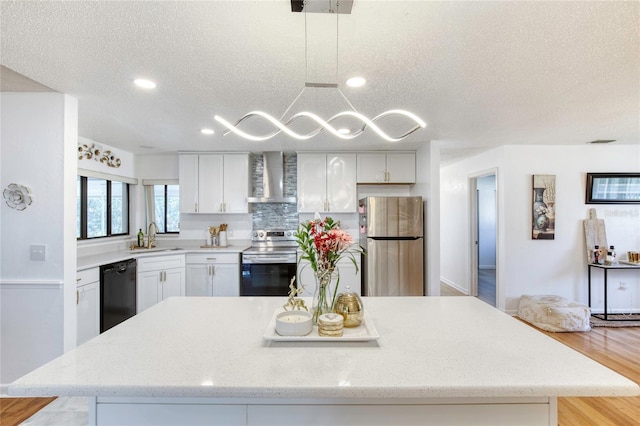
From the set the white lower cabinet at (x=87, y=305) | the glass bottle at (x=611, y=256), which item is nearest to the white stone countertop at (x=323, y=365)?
the white lower cabinet at (x=87, y=305)

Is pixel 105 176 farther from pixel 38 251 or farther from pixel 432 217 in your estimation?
pixel 432 217

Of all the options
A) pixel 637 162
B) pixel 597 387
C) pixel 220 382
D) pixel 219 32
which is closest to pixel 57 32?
pixel 219 32

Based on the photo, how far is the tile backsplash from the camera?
15.2 ft

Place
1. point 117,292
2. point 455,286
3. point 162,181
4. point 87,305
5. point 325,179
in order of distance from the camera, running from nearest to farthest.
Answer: point 87,305 → point 117,292 → point 325,179 → point 162,181 → point 455,286

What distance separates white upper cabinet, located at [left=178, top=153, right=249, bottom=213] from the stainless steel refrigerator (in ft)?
6.22

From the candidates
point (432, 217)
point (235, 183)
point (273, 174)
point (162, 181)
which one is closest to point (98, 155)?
point (162, 181)

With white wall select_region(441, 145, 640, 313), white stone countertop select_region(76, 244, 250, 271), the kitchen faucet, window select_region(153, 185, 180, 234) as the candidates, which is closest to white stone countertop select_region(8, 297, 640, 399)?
white stone countertop select_region(76, 244, 250, 271)

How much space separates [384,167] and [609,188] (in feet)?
9.99

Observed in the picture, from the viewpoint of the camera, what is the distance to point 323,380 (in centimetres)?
99

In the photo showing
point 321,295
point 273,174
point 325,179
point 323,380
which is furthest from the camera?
point 273,174

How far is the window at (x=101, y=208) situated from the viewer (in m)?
3.66

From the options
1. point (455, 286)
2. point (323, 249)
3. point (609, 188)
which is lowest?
point (455, 286)

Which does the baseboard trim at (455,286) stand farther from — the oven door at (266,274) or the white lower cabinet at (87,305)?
the white lower cabinet at (87,305)

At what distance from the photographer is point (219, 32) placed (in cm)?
154
